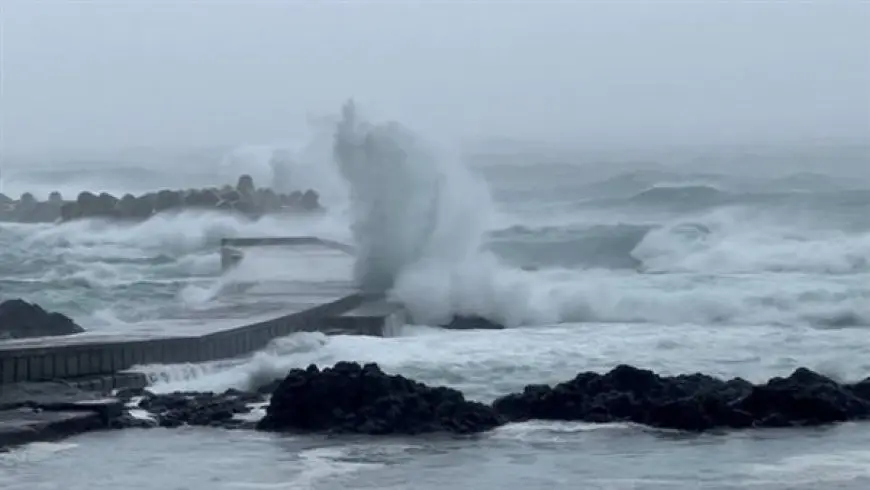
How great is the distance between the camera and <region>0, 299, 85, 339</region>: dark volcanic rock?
22.2m

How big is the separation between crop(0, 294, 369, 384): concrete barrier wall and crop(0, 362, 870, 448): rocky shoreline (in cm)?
135

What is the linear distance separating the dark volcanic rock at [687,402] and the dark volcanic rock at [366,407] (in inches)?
23.7

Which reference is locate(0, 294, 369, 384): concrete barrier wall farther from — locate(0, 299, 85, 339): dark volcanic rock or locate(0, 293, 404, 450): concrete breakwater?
locate(0, 299, 85, 339): dark volcanic rock

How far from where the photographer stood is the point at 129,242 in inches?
1606

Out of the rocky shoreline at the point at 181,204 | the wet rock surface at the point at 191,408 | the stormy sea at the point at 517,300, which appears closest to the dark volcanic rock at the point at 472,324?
the stormy sea at the point at 517,300

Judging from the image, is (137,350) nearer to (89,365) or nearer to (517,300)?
(89,365)

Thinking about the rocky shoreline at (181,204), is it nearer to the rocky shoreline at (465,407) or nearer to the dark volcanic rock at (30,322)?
the dark volcanic rock at (30,322)

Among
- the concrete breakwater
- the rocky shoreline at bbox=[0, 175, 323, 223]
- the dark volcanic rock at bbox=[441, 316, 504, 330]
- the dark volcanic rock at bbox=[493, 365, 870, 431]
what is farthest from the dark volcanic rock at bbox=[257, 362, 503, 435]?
the rocky shoreline at bbox=[0, 175, 323, 223]

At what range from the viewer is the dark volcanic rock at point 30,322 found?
22188 millimetres

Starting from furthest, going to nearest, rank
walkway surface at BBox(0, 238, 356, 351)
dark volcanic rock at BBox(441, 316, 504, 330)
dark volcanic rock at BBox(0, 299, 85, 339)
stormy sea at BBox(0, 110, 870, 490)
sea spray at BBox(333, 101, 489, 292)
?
1. sea spray at BBox(333, 101, 489, 292)
2. dark volcanic rock at BBox(441, 316, 504, 330)
3. dark volcanic rock at BBox(0, 299, 85, 339)
4. walkway surface at BBox(0, 238, 356, 351)
5. stormy sea at BBox(0, 110, 870, 490)

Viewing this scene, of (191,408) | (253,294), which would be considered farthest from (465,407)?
(253,294)

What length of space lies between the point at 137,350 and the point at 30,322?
4.21 meters

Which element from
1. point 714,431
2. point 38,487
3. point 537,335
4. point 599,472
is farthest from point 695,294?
point 38,487

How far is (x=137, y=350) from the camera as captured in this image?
18.8 meters
